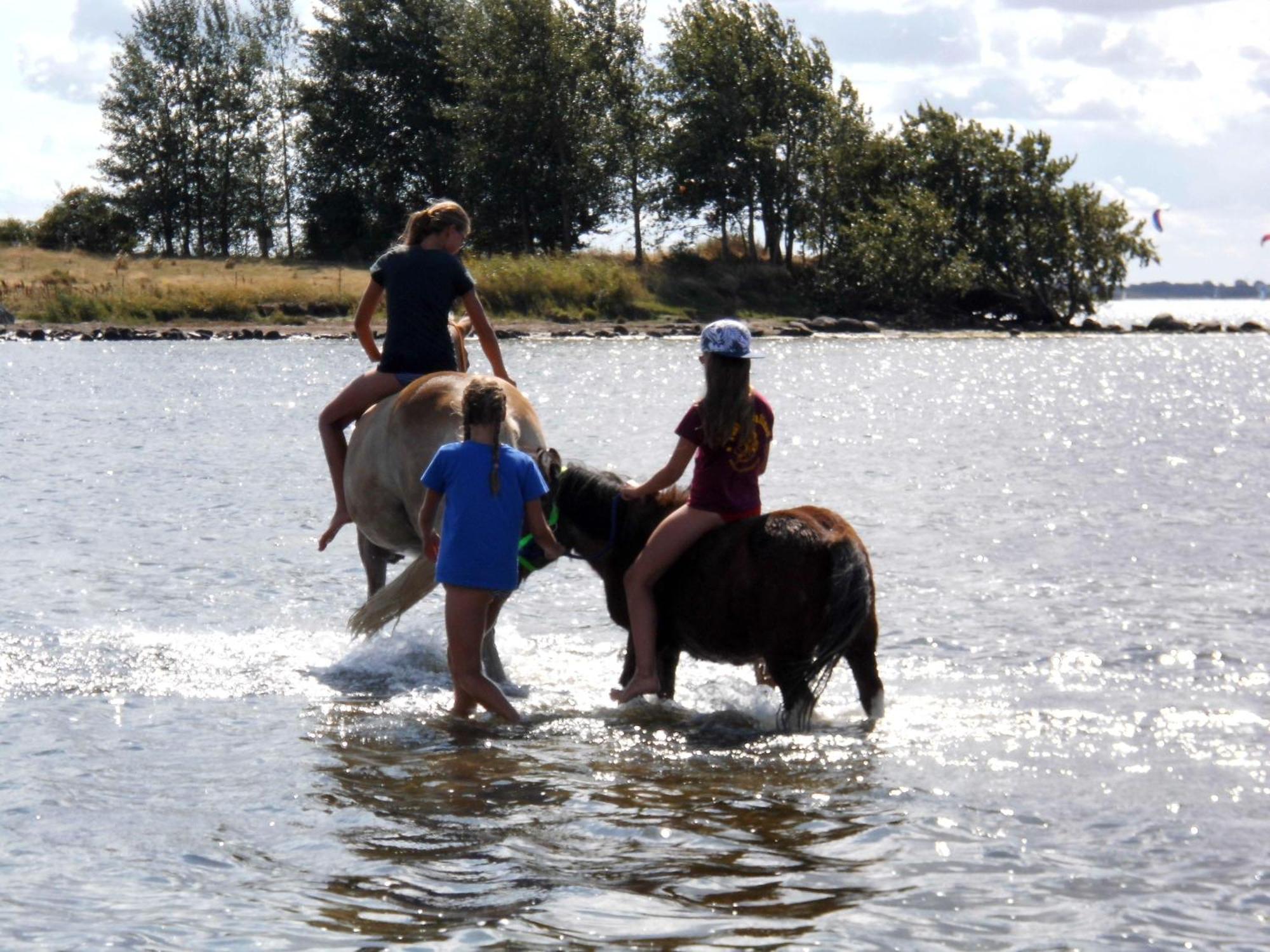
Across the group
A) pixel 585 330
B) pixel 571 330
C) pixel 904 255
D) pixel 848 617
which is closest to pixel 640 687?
pixel 848 617

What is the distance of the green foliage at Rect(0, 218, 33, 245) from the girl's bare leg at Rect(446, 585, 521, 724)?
229ft

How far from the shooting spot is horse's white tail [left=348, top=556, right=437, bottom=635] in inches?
338

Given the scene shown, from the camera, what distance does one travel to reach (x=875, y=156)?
67.9 meters

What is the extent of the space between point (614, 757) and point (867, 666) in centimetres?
133

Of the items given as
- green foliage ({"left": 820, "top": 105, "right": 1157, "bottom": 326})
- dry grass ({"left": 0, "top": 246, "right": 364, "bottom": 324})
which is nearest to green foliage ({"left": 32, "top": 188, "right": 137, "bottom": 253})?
dry grass ({"left": 0, "top": 246, "right": 364, "bottom": 324})

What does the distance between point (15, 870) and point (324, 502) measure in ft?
37.4

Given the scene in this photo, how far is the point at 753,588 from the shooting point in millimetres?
7211

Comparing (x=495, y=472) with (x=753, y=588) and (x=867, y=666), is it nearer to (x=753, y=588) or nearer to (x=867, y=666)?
(x=753, y=588)

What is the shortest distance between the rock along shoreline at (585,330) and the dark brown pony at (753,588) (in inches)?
1712

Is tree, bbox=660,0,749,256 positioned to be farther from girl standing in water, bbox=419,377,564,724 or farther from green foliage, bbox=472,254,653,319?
girl standing in water, bbox=419,377,564,724

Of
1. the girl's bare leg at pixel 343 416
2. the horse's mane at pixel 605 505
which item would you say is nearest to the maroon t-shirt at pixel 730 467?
the horse's mane at pixel 605 505

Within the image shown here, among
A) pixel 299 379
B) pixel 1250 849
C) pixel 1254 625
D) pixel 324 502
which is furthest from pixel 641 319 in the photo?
pixel 1250 849

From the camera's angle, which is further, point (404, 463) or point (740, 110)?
point (740, 110)

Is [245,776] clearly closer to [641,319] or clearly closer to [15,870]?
[15,870]
